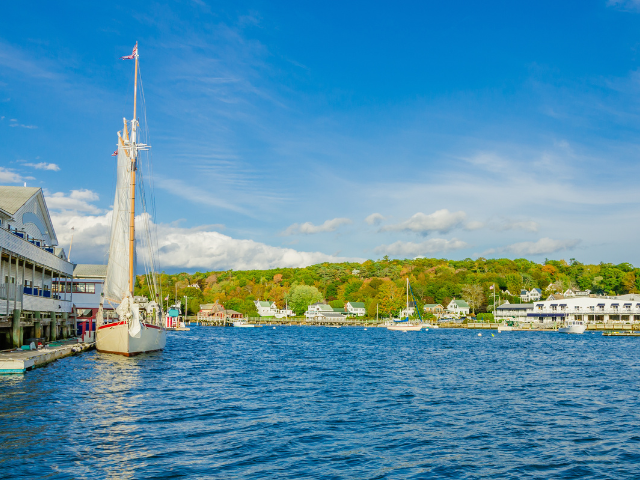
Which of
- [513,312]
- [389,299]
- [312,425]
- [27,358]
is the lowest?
[513,312]

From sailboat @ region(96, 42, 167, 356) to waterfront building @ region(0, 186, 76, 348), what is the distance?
5069 mm

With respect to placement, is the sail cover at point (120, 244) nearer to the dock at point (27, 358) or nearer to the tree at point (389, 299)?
the dock at point (27, 358)

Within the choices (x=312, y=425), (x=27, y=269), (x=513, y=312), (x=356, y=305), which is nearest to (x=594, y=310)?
(x=513, y=312)

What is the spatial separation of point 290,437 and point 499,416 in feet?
30.4

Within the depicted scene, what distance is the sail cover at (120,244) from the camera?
4525 cm

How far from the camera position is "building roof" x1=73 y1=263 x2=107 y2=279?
2643 inches

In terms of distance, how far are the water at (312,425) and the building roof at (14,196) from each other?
51.0 ft

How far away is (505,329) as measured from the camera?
129 meters

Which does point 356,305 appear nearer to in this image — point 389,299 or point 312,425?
point 389,299

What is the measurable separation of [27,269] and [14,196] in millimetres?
7001

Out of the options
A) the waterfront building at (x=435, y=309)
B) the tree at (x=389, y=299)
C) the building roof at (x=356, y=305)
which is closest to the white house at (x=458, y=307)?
the waterfront building at (x=435, y=309)

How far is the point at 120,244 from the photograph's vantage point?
45625 mm

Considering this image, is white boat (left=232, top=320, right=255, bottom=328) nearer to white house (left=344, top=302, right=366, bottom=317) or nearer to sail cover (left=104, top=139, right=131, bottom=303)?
white house (left=344, top=302, right=366, bottom=317)

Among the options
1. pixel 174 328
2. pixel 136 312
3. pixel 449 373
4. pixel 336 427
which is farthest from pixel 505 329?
pixel 336 427
